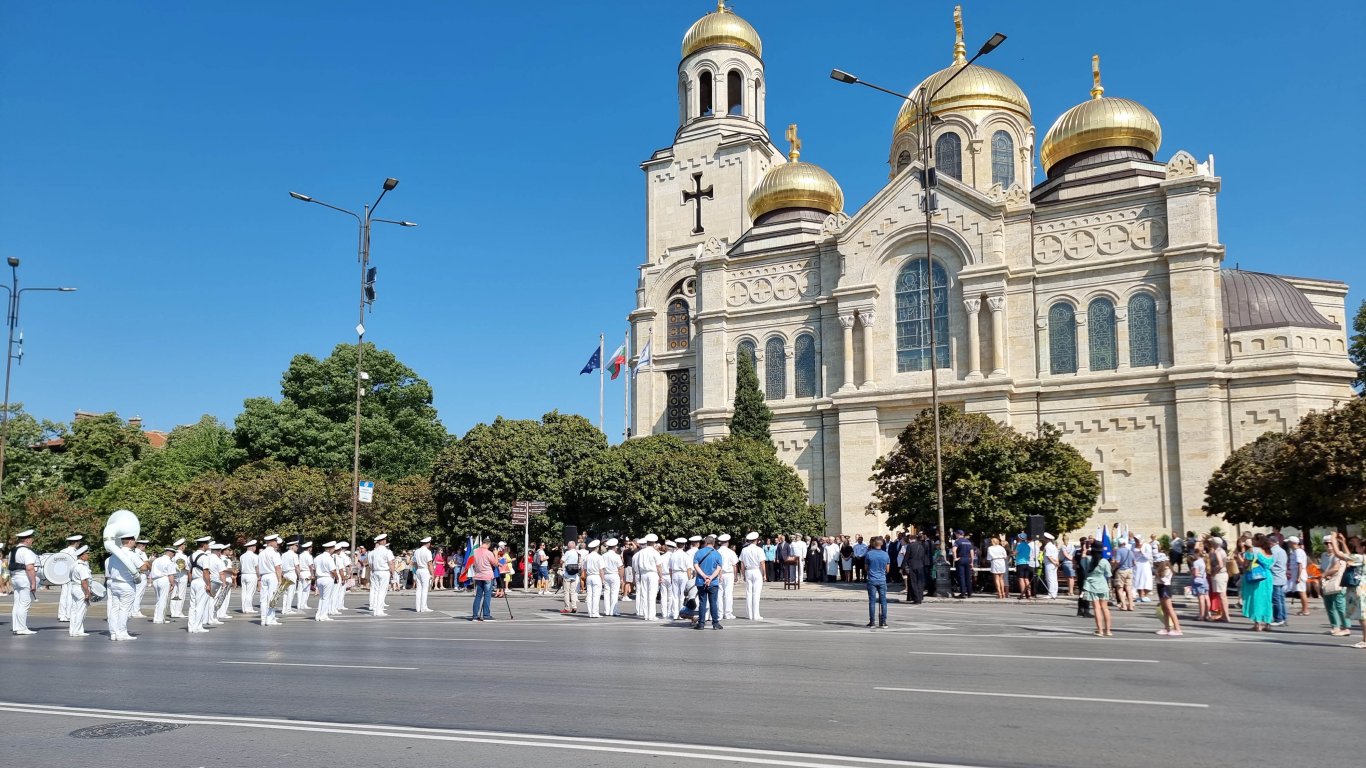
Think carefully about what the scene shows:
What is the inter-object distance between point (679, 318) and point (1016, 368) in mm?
19767

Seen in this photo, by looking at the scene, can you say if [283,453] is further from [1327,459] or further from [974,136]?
[1327,459]

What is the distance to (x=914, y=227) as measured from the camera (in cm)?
4712

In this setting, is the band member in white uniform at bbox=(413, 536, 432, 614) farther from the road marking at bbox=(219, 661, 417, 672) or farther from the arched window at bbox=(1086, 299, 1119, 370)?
the arched window at bbox=(1086, 299, 1119, 370)

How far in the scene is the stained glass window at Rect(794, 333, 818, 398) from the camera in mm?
50094

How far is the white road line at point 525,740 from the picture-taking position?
695 centimetres

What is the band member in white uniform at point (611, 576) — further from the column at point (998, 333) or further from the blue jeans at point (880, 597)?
the column at point (998, 333)

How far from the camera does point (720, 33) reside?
204 feet

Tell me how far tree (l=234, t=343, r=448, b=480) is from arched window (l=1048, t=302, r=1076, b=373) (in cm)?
3239

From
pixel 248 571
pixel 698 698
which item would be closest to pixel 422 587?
pixel 248 571

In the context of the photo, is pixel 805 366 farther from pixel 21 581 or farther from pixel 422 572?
pixel 21 581

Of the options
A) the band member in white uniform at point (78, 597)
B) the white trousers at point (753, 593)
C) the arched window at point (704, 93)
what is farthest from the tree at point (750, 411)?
the band member in white uniform at point (78, 597)

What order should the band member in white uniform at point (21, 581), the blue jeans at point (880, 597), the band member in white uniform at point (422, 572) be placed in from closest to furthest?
the band member in white uniform at point (21, 581) < the blue jeans at point (880, 597) < the band member in white uniform at point (422, 572)

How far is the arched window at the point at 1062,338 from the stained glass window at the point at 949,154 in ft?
41.0

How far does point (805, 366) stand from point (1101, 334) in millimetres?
13591
